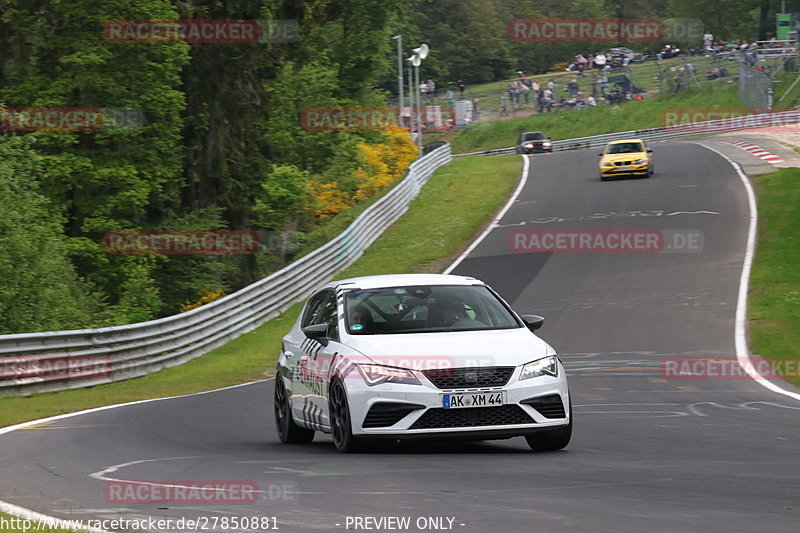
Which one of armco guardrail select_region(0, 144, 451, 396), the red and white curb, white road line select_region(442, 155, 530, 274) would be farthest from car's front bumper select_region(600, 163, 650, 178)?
armco guardrail select_region(0, 144, 451, 396)

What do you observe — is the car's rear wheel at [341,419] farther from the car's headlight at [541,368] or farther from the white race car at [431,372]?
the car's headlight at [541,368]

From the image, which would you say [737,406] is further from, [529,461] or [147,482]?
[147,482]

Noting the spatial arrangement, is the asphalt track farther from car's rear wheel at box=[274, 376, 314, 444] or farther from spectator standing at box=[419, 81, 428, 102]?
spectator standing at box=[419, 81, 428, 102]

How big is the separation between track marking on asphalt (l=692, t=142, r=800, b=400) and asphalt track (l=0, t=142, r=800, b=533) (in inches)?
10.7

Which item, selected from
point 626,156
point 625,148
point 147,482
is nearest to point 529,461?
point 147,482

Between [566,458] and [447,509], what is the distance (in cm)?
268

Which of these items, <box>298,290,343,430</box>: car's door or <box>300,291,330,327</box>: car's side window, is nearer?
<box>298,290,343,430</box>: car's door

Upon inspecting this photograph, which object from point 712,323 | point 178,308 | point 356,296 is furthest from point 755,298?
point 178,308

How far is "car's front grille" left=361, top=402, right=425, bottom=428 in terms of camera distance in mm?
9703

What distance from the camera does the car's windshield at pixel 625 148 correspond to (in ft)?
160

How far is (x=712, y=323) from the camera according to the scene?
24.1 m

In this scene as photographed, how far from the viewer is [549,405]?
9.91 m

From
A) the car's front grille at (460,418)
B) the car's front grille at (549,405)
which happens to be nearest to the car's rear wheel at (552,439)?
the car's front grille at (549,405)

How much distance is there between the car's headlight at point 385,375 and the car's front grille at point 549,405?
900mm
